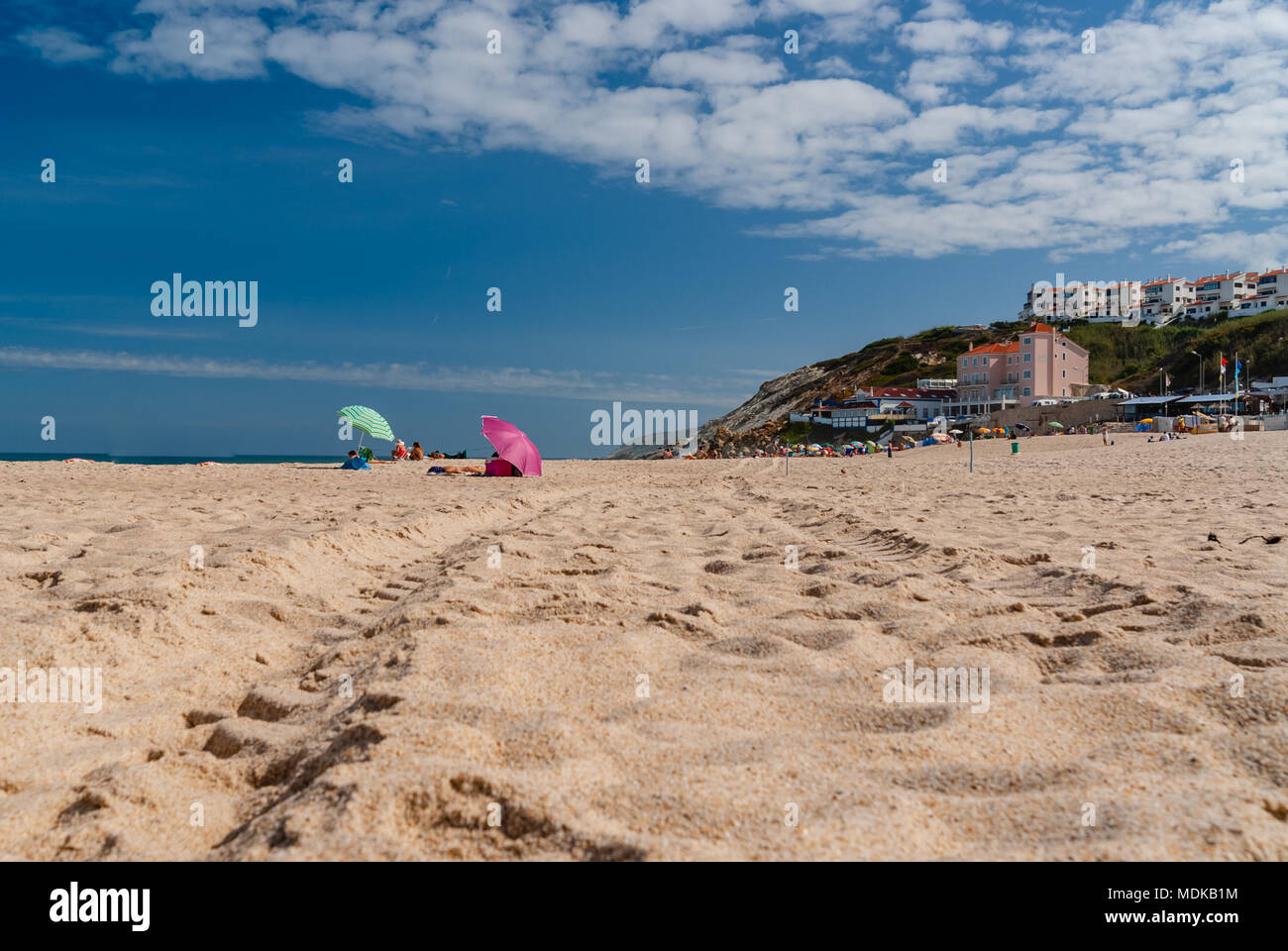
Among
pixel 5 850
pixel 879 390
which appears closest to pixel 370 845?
pixel 5 850

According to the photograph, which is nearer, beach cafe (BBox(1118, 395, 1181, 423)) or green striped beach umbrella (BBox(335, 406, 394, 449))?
green striped beach umbrella (BBox(335, 406, 394, 449))

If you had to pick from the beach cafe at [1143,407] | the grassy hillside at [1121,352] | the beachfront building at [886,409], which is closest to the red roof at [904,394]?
the beachfront building at [886,409]

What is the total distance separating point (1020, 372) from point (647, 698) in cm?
7071

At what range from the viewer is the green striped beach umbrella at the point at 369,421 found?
834 inches

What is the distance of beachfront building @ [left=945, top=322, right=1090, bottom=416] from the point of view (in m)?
62.5

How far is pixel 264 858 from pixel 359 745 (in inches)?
17.1

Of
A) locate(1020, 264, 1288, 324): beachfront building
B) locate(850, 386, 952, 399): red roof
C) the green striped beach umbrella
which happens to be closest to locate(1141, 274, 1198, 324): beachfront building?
locate(1020, 264, 1288, 324): beachfront building

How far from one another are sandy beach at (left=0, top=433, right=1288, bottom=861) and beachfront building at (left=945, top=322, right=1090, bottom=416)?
64.6 metres

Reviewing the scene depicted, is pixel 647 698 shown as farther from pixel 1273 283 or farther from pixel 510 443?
pixel 1273 283

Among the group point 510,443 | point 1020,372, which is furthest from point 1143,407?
point 510,443

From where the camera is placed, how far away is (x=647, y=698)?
8.19 ft

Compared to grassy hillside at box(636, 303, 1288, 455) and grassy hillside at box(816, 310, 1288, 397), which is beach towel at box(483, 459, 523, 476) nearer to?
grassy hillside at box(636, 303, 1288, 455)

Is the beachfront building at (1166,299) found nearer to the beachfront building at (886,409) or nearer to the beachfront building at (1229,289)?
the beachfront building at (1229,289)
